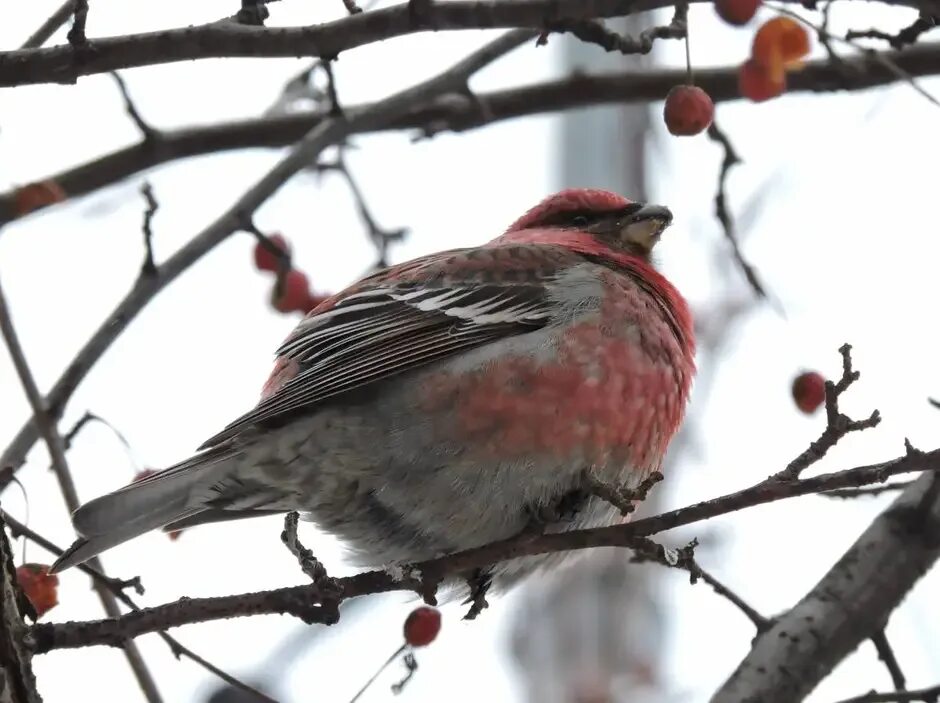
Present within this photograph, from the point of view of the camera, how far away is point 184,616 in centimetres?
268

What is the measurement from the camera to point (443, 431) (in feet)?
10.9

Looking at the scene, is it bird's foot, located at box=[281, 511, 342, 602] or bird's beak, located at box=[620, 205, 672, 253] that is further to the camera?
bird's beak, located at box=[620, 205, 672, 253]

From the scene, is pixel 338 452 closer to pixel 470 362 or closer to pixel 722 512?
pixel 470 362

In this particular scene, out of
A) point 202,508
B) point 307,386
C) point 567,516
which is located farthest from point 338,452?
point 567,516

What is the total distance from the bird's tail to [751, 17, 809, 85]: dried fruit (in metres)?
1.73

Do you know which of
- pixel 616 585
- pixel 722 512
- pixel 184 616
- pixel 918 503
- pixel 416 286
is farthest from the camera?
pixel 616 585

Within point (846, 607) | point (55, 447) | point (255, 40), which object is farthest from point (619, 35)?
point (55, 447)

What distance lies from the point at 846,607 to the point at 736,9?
61.3 inches

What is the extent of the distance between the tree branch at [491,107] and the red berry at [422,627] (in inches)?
64.1

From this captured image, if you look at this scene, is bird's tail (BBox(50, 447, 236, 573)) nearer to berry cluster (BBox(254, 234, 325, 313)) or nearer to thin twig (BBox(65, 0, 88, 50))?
berry cluster (BBox(254, 234, 325, 313))

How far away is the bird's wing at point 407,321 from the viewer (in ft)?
11.3

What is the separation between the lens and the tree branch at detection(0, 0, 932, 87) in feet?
8.40

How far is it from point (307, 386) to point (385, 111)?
110cm

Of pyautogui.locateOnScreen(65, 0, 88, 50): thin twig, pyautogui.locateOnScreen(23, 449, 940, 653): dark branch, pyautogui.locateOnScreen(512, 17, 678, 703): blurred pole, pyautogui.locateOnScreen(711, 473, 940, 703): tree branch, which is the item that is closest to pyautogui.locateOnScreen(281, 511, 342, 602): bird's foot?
pyautogui.locateOnScreen(23, 449, 940, 653): dark branch
